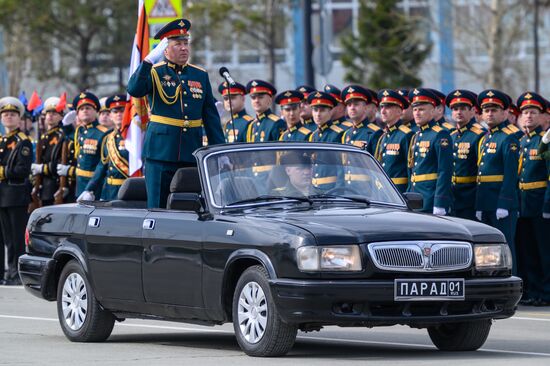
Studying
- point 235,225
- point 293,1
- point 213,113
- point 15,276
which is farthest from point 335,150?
point 293,1

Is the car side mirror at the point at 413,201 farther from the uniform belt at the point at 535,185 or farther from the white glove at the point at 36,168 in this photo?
the white glove at the point at 36,168

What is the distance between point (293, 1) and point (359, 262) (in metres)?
41.7

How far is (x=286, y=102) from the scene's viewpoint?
19.4m

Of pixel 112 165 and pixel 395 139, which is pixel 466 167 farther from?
pixel 112 165

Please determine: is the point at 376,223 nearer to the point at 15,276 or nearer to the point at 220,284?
the point at 220,284

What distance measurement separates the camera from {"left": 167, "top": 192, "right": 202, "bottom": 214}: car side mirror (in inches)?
479

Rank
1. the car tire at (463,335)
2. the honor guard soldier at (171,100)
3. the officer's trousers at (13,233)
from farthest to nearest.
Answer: the officer's trousers at (13,233), the honor guard soldier at (171,100), the car tire at (463,335)

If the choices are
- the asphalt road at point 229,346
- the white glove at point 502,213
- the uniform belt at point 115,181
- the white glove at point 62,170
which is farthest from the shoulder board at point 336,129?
the white glove at point 62,170

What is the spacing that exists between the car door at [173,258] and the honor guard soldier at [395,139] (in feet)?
18.4

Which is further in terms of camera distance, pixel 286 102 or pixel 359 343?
pixel 286 102

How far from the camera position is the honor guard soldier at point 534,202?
17719 millimetres

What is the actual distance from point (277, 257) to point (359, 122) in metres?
7.38

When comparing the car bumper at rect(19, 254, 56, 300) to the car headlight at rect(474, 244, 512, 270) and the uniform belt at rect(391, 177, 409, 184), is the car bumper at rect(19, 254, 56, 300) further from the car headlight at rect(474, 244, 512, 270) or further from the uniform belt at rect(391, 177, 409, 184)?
the uniform belt at rect(391, 177, 409, 184)

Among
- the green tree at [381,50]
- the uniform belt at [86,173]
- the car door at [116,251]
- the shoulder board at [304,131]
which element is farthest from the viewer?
the green tree at [381,50]
